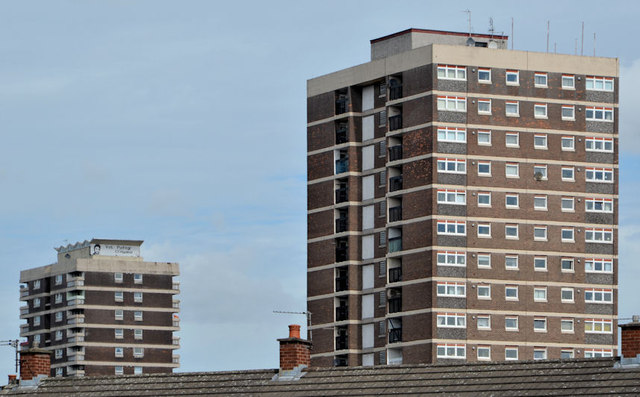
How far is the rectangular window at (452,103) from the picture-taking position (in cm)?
14812

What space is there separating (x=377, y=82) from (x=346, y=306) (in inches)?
820

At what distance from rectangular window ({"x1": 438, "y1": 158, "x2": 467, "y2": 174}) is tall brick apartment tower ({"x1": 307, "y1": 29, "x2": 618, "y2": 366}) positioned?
0.12 meters

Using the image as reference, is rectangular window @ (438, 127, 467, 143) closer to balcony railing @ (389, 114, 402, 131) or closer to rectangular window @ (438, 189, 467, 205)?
rectangular window @ (438, 189, 467, 205)

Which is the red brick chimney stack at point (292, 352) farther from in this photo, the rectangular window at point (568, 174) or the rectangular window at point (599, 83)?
the rectangular window at point (599, 83)

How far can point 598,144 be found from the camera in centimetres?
15175

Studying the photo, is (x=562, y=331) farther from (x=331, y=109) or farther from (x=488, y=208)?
(x=331, y=109)

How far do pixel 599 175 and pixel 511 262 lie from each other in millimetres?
12218

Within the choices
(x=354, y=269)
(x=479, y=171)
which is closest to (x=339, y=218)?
(x=354, y=269)

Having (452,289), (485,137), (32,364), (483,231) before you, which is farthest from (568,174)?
A: (32,364)

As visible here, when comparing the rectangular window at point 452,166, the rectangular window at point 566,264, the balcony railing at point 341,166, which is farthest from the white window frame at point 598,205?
the balcony railing at point 341,166

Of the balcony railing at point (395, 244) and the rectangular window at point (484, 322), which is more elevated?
the balcony railing at point (395, 244)

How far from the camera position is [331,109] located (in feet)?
516

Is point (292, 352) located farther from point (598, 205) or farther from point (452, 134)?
point (598, 205)

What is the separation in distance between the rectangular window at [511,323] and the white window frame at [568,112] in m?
18.8
